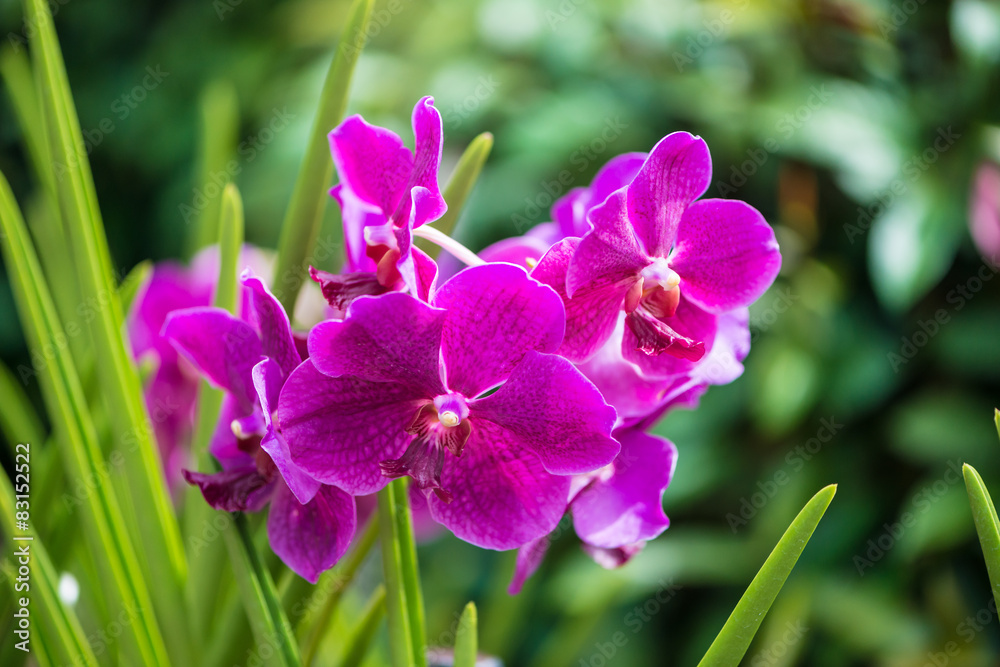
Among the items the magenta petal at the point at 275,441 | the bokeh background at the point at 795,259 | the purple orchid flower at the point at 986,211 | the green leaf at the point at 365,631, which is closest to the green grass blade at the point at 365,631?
the green leaf at the point at 365,631

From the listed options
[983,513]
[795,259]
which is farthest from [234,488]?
[795,259]

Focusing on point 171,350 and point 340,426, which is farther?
point 171,350

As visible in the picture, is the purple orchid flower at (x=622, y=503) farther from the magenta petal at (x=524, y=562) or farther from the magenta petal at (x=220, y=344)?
the magenta petal at (x=220, y=344)

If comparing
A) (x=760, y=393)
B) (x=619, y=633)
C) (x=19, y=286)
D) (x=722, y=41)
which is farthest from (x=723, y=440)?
(x=19, y=286)

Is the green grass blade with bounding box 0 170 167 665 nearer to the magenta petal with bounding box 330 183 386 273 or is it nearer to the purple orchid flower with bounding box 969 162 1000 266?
the magenta petal with bounding box 330 183 386 273

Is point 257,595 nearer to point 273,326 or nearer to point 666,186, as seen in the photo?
point 273,326

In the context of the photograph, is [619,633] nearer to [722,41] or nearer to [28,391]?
[722,41]

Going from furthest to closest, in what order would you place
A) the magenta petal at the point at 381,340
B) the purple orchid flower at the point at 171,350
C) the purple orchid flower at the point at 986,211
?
the purple orchid flower at the point at 986,211 → the purple orchid flower at the point at 171,350 → the magenta petal at the point at 381,340

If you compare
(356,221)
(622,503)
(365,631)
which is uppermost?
(356,221)

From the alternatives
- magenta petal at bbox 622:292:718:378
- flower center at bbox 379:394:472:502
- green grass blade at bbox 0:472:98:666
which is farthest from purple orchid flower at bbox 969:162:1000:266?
green grass blade at bbox 0:472:98:666
